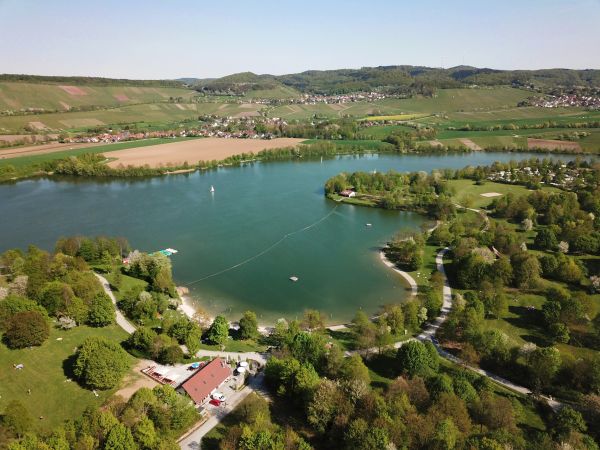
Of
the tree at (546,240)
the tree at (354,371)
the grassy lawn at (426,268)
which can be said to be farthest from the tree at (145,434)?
the tree at (546,240)

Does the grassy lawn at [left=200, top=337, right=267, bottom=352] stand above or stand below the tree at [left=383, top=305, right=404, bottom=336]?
below

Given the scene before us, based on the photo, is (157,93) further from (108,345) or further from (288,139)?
(108,345)

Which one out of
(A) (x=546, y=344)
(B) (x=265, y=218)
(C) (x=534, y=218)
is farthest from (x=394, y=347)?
(C) (x=534, y=218)

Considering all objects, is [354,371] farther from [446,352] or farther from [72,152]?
[72,152]

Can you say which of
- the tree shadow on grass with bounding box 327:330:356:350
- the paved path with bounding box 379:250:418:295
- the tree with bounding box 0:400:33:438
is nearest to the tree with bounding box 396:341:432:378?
the tree shadow on grass with bounding box 327:330:356:350

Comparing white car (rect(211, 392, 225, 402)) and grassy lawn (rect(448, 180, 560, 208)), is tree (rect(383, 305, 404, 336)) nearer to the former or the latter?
white car (rect(211, 392, 225, 402))

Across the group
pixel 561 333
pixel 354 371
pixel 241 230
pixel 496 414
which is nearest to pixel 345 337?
pixel 354 371
